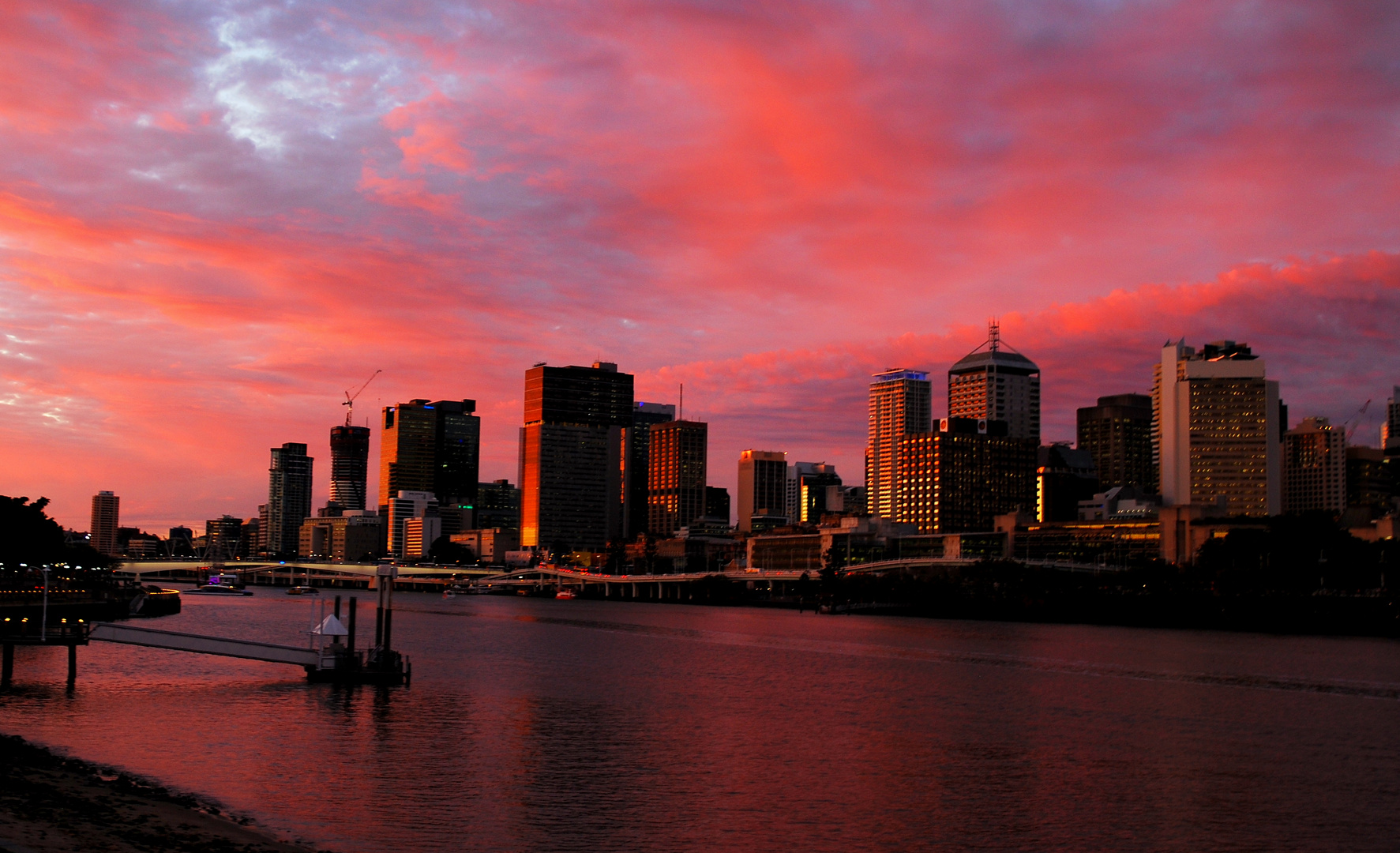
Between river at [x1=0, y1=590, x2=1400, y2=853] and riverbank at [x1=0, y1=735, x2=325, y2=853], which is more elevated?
riverbank at [x1=0, y1=735, x2=325, y2=853]

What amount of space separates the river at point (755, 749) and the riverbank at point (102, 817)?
2.27 meters

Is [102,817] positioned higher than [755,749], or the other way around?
[102,817]

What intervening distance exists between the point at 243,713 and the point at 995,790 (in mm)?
34463

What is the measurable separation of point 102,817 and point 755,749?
28541 mm

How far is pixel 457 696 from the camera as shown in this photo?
232ft

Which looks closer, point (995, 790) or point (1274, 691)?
point (995, 790)

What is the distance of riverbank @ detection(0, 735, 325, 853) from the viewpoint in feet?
95.9

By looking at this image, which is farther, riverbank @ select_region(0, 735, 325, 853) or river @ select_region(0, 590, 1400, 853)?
river @ select_region(0, 590, 1400, 853)

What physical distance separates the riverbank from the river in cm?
227

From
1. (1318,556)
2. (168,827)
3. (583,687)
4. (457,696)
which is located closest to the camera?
(168,827)

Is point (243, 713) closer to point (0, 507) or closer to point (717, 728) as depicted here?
point (717, 728)

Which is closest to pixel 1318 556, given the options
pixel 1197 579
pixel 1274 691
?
pixel 1197 579

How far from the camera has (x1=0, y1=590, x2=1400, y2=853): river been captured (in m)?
39.1

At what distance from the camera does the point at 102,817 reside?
3256 centimetres
